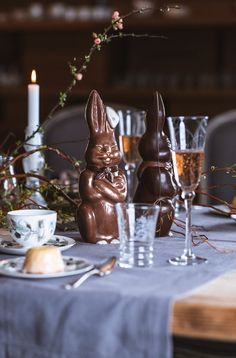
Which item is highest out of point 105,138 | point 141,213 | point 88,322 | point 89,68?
point 89,68

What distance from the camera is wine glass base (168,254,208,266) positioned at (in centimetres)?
116

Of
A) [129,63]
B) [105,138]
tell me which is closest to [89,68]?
[129,63]

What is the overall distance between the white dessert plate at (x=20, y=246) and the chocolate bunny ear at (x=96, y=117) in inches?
7.2

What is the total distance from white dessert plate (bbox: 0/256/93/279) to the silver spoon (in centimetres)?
2

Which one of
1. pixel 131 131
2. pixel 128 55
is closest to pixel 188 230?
pixel 131 131

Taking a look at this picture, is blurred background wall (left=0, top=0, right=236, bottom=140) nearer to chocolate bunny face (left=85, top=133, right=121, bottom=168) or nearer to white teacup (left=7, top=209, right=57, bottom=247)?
chocolate bunny face (left=85, top=133, right=121, bottom=168)

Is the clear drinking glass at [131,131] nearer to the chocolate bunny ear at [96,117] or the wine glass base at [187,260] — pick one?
the chocolate bunny ear at [96,117]

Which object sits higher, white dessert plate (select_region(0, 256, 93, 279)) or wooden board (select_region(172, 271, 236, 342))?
white dessert plate (select_region(0, 256, 93, 279))

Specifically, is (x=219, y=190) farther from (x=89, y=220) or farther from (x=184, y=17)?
(x=184, y=17)

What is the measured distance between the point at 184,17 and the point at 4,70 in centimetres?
130

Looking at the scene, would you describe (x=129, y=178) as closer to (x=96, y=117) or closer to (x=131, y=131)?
(x=131, y=131)

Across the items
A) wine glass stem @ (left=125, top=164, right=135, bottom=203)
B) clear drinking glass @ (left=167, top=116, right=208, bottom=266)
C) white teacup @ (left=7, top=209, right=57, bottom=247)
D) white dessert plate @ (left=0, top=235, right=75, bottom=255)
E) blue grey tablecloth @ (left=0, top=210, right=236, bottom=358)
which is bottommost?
blue grey tablecloth @ (left=0, top=210, right=236, bottom=358)

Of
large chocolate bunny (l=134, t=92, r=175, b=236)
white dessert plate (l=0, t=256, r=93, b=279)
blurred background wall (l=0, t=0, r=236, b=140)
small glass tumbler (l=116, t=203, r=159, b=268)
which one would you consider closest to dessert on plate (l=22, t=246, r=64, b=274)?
white dessert plate (l=0, t=256, r=93, b=279)

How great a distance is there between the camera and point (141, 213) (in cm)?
111
